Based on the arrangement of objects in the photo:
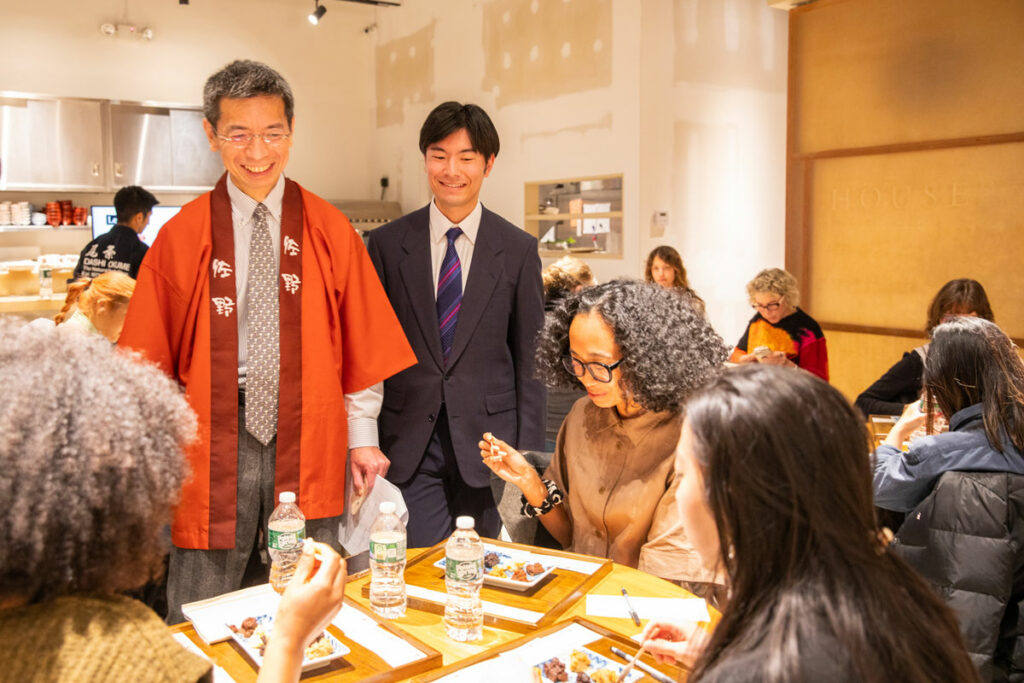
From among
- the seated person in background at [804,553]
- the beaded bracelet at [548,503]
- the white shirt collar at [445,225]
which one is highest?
the white shirt collar at [445,225]

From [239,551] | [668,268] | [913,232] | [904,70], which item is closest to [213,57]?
[668,268]

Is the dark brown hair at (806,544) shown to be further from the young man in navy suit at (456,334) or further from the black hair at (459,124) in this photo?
the black hair at (459,124)

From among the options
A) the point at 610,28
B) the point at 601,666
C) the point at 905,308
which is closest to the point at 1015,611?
the point at 601,666

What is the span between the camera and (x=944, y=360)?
2625mm

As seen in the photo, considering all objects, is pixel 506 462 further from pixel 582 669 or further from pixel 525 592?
pixel 582 669

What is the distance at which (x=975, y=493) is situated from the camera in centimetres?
243

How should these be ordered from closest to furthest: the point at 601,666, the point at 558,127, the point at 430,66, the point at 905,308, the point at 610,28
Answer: the point at 601,666 < the point at 905,308 < the point at 610,28 < the point at 558,127 < the point at 430,66

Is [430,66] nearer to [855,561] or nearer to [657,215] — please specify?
[657,215]

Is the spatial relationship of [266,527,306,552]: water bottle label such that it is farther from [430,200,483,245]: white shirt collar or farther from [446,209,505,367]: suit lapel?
[430,200,483,245]: white shirt collar

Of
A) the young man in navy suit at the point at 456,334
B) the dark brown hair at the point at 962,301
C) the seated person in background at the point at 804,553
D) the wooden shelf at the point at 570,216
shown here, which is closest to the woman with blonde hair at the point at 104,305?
the young man in navy suit at the point at 456,334

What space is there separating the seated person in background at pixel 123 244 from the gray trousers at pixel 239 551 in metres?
4.00

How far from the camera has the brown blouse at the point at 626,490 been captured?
2.01m

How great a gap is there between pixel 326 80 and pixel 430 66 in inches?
57.7

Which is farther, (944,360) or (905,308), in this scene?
(905,308)
